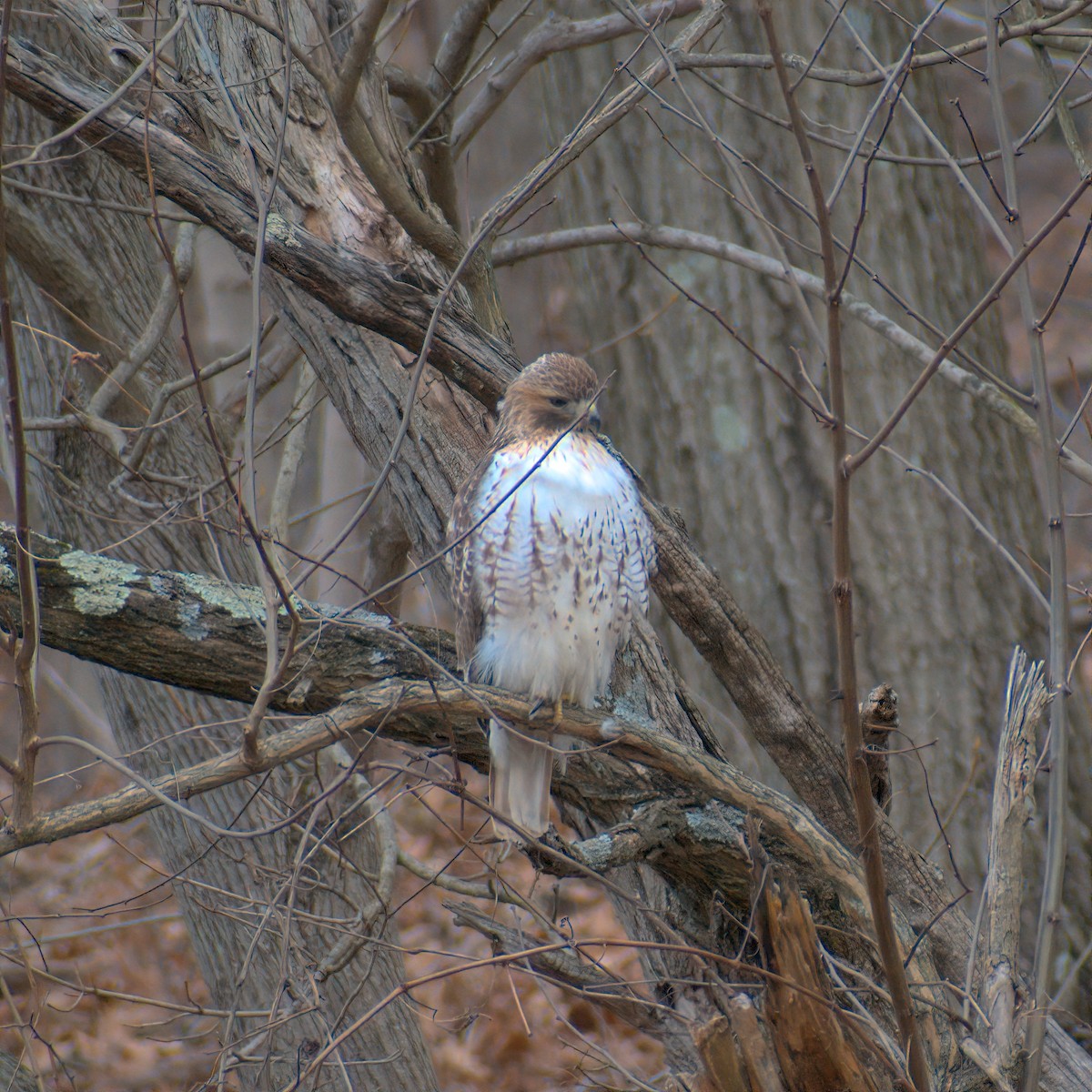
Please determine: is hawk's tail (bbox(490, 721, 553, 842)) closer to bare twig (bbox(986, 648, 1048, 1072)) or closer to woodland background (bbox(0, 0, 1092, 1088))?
woodland background (bbox(0, 0, 1092, 1088))

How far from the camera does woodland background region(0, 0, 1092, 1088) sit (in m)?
2.67

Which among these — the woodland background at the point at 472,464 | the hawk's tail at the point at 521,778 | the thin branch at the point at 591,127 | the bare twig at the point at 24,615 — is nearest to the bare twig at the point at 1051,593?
the woodland background at the point at 472,464

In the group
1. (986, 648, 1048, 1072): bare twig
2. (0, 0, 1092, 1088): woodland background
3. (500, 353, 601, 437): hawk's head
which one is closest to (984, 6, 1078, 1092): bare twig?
(0, 0, 1092, 1088): woodland background

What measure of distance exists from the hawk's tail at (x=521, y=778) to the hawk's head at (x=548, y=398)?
881mm

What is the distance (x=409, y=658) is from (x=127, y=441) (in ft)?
4.93

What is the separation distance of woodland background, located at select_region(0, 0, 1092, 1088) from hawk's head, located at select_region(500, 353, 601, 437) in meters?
0.08

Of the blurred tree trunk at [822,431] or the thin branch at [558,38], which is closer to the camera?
the thin branch at [558,38]

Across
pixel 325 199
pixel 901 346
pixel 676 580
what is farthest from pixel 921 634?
pixel 325 199

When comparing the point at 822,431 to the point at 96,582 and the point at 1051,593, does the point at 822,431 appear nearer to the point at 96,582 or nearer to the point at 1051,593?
the point at 1051,593

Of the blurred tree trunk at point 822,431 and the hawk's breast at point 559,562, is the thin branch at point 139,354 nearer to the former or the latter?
the hawk's breast at point 559,562

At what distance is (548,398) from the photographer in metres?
3.31

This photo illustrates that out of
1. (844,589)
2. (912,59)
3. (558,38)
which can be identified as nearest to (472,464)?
(558,38)

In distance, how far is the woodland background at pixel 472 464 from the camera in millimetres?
2666

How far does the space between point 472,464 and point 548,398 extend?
0.44m
